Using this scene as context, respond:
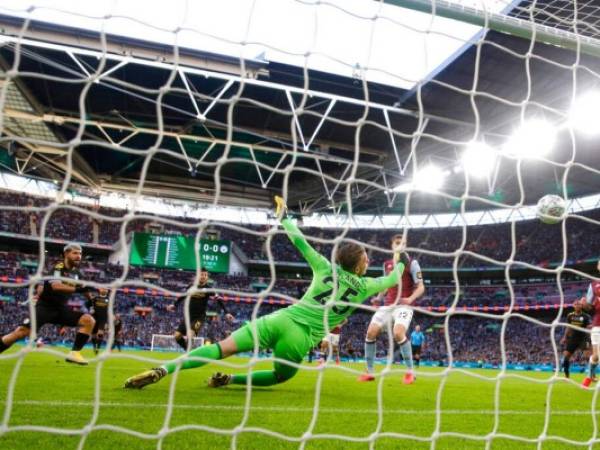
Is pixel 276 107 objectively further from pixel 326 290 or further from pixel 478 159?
pixel 326 290

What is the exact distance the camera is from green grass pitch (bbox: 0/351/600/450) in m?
2.99

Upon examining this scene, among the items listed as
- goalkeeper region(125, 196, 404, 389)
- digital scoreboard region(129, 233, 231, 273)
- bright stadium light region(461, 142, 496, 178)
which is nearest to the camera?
bright stadium light region(461, 142, 496, 178)

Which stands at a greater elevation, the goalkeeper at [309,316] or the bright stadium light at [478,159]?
the bright stadium light at [478,159]

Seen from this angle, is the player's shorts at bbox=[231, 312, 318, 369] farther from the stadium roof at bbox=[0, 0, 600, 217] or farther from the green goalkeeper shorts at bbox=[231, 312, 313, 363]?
the stadium roof at bbox=[0, 0, 600, 217]

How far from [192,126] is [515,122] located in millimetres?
10950

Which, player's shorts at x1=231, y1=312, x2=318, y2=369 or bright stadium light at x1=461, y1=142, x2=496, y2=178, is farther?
player's shorts at x1=231, y1=312, x2=318, y2=369

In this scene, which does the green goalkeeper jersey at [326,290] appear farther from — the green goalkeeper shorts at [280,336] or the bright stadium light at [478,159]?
the bright stadium light at [478,159]

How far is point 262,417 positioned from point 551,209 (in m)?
2.75

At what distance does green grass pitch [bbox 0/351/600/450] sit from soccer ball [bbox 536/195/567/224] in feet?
3.78

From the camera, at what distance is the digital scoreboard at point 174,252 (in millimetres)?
26094

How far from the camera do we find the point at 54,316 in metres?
6.63

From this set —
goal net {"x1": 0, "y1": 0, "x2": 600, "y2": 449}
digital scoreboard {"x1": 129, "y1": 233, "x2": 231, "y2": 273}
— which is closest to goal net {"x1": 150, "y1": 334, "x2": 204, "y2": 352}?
goal net {"x1": 0, "y1": 0, "x2": 600, "y2": 449}

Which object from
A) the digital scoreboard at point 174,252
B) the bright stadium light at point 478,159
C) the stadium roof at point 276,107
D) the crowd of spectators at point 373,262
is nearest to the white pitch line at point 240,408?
the bright stadium light at point 478,159

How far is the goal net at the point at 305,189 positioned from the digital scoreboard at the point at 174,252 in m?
0.12
